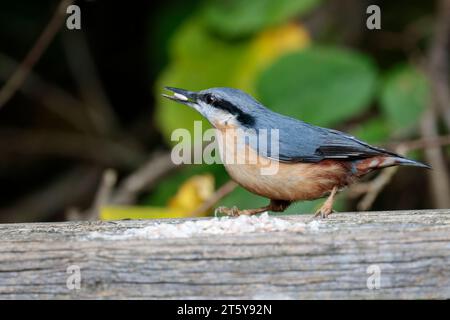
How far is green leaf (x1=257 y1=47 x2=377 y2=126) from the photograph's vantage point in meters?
5.04

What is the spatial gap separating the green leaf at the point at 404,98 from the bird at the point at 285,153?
1.72 metres

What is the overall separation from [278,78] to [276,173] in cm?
192

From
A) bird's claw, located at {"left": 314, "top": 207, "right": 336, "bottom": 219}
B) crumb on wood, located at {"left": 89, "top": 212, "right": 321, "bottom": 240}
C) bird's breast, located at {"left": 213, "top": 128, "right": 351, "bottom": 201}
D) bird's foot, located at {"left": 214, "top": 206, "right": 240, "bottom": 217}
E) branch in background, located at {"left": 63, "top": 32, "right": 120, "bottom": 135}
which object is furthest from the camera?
branch in background, located at {"left": 63, "top": 32, "right": 120, "bottom": 135}

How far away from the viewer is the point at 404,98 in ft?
17.1

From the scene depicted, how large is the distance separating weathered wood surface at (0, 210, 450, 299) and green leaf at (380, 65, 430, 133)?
9.38 feet

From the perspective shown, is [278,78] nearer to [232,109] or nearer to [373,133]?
[373,133]

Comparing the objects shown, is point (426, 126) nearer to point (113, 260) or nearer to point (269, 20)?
point (269, 20)

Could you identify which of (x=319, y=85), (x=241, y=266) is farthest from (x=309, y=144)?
(x=319, y=85)

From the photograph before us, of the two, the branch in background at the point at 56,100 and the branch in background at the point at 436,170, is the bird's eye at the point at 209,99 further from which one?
the branch in background at the point at 56,100

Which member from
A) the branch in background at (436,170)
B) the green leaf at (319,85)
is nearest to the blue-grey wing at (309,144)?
the green leaf at (319,85)

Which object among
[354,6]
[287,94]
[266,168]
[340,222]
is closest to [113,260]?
[340,222]

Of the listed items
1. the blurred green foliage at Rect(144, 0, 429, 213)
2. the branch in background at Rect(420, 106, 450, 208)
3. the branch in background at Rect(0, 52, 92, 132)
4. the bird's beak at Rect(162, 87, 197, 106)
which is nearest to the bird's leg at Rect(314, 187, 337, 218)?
the bird's beak at Rect(162, 87, 197, 106)

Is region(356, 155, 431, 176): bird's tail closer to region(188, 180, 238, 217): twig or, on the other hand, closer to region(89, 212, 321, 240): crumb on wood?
region(188, 180, 238, 217): twig

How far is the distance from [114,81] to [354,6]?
2.29 m
